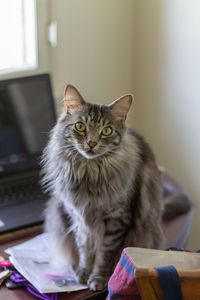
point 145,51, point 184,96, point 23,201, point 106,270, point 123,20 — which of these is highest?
point 123,20

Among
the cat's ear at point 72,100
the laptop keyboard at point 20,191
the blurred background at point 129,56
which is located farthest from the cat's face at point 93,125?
the blurred background at point 129,56

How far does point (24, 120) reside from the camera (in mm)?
1882

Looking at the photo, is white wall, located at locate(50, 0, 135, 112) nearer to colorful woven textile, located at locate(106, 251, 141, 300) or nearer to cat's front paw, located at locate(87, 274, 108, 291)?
cat's front paw, located at locate(87, 274, 108, 291)

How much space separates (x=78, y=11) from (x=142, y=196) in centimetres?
101

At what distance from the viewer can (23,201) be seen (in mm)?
1755

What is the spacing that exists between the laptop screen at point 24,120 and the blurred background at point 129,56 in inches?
6.0

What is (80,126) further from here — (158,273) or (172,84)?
(172,84)

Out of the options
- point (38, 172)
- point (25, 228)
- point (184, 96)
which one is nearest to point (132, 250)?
point (25, 228)

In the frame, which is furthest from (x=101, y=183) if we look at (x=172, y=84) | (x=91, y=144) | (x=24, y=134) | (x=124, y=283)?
(x=172, y=84)

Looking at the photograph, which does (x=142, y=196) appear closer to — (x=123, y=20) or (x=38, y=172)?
(x=38, y=172)

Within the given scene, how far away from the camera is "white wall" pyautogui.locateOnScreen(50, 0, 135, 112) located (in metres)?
2.05

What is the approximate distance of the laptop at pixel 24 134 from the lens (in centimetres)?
181

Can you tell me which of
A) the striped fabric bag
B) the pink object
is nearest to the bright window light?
the pink object

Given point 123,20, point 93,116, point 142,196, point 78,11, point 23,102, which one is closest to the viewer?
point 93,116
